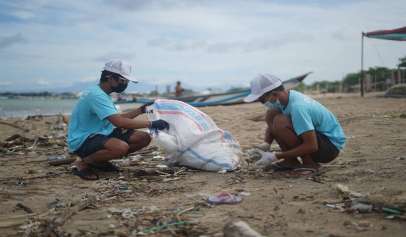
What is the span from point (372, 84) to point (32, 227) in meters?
25.2

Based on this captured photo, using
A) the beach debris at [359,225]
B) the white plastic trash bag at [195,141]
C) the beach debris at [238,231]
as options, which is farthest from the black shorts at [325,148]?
the beach debris at [238,231]

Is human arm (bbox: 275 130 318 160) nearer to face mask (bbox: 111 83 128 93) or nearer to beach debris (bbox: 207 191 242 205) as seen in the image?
beach debris (bbox: 207 191 242 205)

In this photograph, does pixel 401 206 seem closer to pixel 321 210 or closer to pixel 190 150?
pixel 321 210

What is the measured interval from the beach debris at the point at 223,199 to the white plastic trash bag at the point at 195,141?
1.15m

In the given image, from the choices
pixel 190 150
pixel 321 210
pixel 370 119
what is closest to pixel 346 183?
pixel 321 210

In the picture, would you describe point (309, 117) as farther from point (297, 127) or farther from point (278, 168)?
point (278, 168)

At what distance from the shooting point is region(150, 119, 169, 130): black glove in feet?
14.5

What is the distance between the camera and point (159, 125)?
4.43 m

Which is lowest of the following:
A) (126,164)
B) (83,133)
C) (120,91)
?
(126,164)

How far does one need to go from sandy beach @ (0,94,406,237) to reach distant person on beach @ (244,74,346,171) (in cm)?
18

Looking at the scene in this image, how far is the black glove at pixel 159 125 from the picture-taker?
4.43 metres

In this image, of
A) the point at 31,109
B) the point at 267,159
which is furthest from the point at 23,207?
the point at 31,109

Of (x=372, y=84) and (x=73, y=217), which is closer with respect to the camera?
(x=73, y=217)

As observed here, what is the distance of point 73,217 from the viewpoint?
113 inches
